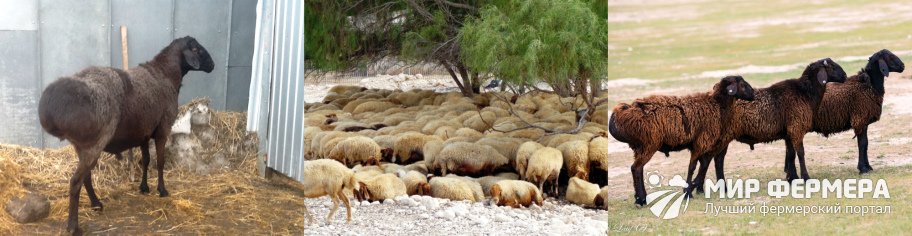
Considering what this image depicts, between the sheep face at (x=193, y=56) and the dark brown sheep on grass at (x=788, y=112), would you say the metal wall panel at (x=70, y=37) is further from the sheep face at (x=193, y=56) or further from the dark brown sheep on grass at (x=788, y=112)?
the dark brown sheep on grass at (x=788, y=112)

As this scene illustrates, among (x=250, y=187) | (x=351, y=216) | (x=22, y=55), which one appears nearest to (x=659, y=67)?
(x=351, y=216)

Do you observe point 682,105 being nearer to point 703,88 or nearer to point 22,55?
point 703,88

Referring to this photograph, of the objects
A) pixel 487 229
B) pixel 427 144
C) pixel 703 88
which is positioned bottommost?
pixel 487 229

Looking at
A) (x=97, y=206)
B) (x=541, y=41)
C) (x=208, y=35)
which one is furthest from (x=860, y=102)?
(x=97, y=206)

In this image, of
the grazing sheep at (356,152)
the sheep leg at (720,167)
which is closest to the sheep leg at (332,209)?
the grazing sheep at (356,152)

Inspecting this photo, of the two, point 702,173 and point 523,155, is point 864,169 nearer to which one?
point 702,173

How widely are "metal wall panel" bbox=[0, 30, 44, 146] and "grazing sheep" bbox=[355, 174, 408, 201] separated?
135cm

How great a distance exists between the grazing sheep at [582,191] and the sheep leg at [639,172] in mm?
259

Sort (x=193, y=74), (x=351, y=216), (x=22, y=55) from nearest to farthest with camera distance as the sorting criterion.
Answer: (x=22, y=55) → (x=193, y=74) → (x=351, y=216)

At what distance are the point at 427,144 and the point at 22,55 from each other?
174 centimetres

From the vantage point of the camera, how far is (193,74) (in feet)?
15.1

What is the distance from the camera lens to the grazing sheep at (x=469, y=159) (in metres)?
4.93

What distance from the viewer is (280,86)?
4.95m

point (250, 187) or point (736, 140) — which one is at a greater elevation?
point (736, 140)
